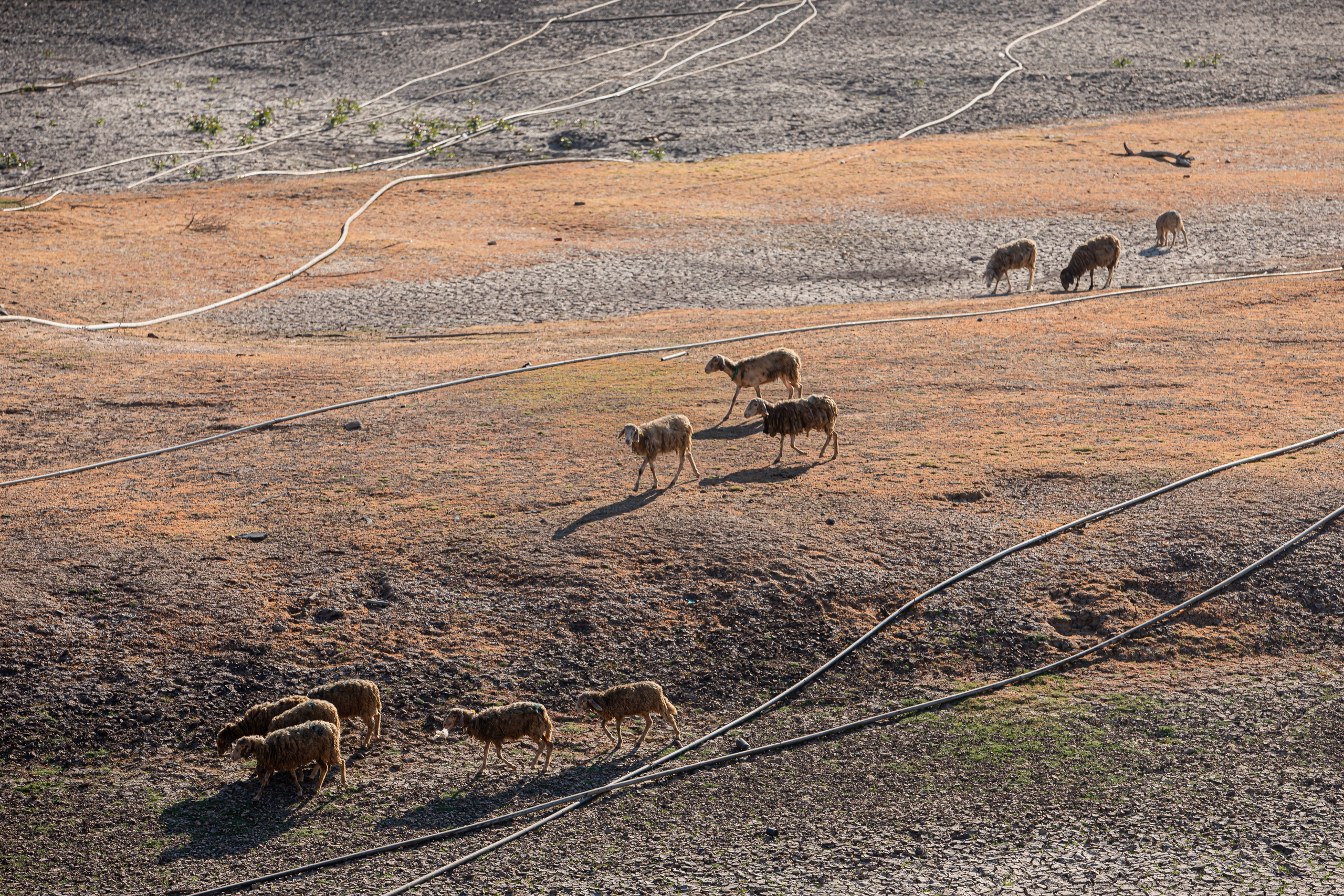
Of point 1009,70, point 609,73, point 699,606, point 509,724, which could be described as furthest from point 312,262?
point 1009,70

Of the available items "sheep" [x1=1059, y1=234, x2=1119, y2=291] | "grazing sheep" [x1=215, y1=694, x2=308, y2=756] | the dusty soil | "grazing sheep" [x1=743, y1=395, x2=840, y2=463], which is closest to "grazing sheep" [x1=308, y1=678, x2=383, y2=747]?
"grazing sheep" [x1=215, y1=694, x2=308, y2=756]

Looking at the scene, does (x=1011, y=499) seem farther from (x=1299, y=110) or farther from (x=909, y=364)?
(x=1299, y=110)

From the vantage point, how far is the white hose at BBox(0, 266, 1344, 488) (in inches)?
553

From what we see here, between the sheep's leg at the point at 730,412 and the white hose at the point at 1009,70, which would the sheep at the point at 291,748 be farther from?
the white hose at the point at 1009,70

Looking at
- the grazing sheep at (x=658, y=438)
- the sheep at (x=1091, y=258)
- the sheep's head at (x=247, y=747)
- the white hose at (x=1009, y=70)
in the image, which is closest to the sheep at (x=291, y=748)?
the sheep's head at (x=247, y=747)

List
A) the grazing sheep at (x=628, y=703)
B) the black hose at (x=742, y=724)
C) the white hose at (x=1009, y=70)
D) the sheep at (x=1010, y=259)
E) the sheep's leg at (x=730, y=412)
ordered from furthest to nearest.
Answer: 1. the white hose at (x=1009, y=70)
2. the sheep at (x=1010, y=259)
3. the sheep's leg at (x=730, y=412)
4. the grazing sheep at (x=628, y=703)
5. the black hose at (x=742, y=724)

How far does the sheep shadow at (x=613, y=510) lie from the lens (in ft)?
38.2

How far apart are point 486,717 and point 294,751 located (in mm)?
1350

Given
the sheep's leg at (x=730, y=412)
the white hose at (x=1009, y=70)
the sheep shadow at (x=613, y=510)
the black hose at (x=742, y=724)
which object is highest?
the white hose at (x=1009, y=70)

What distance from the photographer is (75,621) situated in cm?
1036

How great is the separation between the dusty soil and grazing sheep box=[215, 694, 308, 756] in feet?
86.6

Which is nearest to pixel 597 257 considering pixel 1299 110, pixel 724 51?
pixel 724 51

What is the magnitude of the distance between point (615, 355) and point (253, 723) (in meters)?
9.90

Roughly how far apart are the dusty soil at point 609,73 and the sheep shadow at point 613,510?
23.3 m
